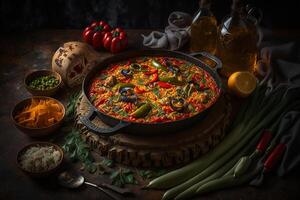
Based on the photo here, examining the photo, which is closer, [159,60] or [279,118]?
[279,118]

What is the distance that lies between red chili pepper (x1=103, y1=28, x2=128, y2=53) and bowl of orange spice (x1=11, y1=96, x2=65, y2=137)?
1.04m

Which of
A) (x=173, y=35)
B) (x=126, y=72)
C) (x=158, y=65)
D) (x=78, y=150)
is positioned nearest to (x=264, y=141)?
(x=158, y=65)

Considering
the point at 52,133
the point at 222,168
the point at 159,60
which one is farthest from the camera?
the point at 159,60

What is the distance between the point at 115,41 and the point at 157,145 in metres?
1.52

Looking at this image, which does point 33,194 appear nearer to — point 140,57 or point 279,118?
point 140,57

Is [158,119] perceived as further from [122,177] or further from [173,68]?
[173,68]

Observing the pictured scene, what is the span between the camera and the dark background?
15.2ft

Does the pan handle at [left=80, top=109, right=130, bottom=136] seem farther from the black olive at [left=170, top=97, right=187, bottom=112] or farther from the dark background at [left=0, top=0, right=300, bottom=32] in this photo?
the dark background at [left=0, top=0, right=300, bottom=32]

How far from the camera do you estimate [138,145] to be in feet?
9.78

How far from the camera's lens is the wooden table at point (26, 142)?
110 inches

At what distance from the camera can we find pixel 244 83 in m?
3.54

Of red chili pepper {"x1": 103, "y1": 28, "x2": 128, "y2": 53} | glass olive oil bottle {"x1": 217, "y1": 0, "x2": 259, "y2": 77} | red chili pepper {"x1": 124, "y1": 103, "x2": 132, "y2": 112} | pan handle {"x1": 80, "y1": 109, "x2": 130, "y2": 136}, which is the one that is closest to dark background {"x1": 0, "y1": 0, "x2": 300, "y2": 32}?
red chili pepper {"x1": 103, "y1": 28, "x2": 128, "y2": 53}

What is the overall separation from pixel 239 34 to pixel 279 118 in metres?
0.86

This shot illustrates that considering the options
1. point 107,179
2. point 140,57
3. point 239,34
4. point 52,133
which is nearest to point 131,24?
point 140,57
